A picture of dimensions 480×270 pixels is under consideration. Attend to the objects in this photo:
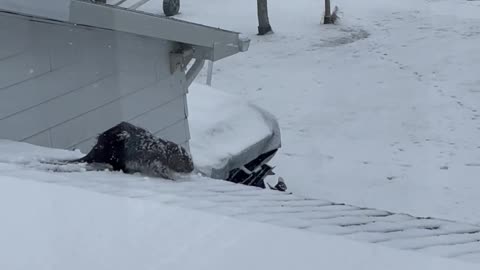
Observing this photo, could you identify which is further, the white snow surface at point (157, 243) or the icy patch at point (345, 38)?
the icy patch at point (345, 38)

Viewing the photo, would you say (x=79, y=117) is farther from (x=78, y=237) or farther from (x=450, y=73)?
(x=450, y=73)

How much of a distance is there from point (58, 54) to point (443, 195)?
5.71 metres

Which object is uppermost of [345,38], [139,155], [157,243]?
[157,243]

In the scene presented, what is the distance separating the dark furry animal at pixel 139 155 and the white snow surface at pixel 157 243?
0.90 m

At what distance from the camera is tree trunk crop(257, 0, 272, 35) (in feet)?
57.3

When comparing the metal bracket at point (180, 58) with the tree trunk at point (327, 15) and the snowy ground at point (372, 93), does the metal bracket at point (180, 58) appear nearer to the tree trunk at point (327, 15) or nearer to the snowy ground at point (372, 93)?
the snowy ground at point (372, 93)

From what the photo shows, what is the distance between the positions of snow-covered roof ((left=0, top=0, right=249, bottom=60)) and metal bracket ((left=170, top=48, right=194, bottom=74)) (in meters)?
0.10

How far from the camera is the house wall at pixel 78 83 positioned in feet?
14.8

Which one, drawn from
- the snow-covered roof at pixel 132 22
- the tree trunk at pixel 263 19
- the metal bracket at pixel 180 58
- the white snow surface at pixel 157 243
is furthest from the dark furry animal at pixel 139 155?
the tree trunk at pixel 263 19

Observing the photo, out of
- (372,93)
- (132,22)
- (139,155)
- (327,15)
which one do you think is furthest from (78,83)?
(327,15)

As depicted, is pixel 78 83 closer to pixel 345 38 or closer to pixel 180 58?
pixel 180 58

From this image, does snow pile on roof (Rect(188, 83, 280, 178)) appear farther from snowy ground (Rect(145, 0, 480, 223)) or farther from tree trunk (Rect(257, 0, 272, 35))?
tree trunk (Rect(257, 0, 272, 35))

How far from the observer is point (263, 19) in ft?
57.9

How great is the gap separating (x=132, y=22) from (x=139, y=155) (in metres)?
1.76
